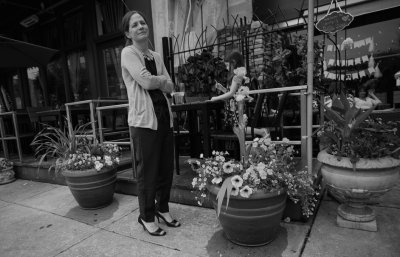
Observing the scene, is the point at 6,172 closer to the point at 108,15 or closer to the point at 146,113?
the point at 108,15

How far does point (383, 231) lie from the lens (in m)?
1.82

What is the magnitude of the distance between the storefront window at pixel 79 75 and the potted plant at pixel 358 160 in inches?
199

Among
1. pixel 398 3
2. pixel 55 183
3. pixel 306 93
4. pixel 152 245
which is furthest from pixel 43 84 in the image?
pixel 398 3

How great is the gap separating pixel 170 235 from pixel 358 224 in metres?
1.42

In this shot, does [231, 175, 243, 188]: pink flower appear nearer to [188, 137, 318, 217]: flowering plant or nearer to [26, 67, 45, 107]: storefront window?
[188, 137, 318, 217]: flowering plant

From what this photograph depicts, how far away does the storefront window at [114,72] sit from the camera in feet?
16.5

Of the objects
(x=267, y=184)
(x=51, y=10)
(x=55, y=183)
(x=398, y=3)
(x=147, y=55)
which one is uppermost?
(x=51, y=10)

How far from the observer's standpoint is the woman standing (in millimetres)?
1954

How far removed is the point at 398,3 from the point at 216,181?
416 centimetres

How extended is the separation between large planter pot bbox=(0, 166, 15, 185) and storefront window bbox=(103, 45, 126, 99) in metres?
2.17

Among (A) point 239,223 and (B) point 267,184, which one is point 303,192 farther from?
(A) point 239,223

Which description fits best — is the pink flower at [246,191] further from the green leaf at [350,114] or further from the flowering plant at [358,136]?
the green leaf at [350,114]

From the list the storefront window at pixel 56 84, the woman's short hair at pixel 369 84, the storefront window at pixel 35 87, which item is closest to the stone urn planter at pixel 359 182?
the woman's short hair at pixel 369 84

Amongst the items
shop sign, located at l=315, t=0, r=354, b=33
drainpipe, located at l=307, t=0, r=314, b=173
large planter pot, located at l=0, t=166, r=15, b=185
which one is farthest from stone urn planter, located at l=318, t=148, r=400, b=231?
large planter pot, located at l=0, t=166, r=15, b=185
